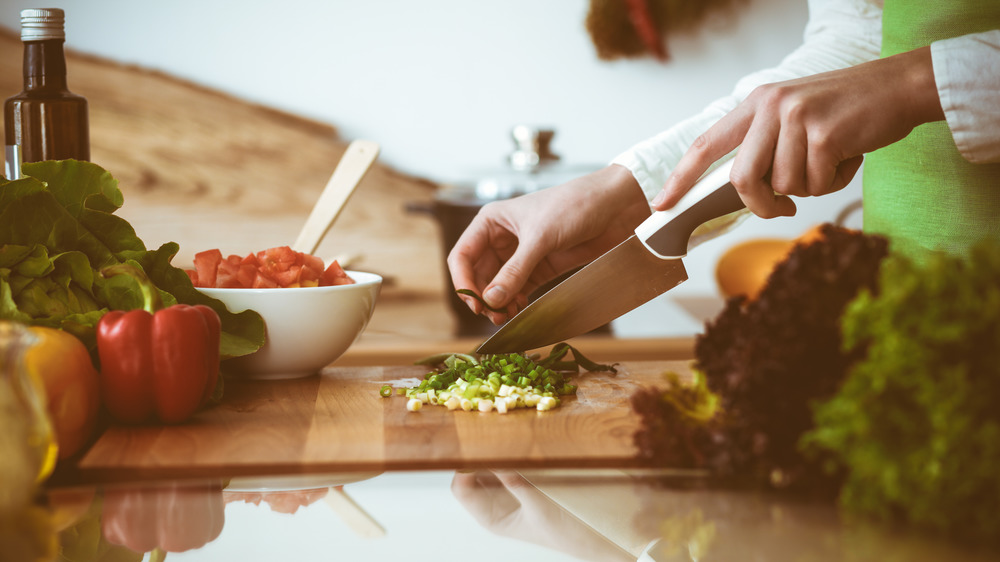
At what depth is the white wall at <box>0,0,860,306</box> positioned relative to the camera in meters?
2.26

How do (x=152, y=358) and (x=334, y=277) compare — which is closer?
(x=152, y=358)

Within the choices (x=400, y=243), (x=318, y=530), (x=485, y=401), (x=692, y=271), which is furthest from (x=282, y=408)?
(x=692, y=271)

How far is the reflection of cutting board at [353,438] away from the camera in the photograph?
2.45ft

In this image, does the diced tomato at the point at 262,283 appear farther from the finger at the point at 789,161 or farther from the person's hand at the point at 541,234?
the finger at the point at 789,161

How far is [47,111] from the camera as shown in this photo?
1012mm

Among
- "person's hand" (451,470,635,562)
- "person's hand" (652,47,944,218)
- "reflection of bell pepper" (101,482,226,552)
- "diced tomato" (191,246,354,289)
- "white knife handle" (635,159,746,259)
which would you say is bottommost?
"reflection of bell pepper" (101,482,226,552)

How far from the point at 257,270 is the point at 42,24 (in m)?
0.35

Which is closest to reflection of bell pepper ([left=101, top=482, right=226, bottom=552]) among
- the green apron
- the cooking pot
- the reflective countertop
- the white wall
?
the reflective countertop

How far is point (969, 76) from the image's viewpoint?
0.80 m

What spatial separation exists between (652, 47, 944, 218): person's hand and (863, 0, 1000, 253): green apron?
267 millimetres

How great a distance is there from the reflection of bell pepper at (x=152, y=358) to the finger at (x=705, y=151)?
1.61 feet

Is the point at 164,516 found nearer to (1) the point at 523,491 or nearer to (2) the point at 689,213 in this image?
→ (1) the point at 523,491

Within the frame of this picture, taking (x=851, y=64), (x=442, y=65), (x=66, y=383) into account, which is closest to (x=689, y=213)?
(x=851, y=64)

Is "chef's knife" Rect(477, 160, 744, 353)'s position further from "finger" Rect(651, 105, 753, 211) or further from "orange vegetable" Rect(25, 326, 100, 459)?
"orange vegetable" Rect(25, 326, 100, 459)
